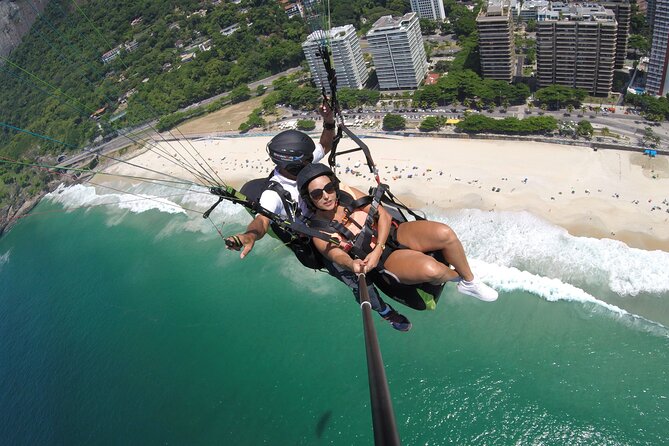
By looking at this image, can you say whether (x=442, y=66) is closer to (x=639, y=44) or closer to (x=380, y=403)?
(x=639, y=44)

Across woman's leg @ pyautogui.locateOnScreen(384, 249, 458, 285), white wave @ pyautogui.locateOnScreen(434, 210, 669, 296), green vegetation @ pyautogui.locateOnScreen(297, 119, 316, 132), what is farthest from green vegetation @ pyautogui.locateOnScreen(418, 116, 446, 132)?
woman's leg @ pyautogui.locateOnScreen(384, 249, 458, 285)

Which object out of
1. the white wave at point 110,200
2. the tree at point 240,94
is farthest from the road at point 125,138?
the white wave at point 110,200

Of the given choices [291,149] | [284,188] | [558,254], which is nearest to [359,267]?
[284,188]

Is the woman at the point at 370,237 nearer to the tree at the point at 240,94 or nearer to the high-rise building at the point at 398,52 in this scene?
the high-rise building at the point at 398,52

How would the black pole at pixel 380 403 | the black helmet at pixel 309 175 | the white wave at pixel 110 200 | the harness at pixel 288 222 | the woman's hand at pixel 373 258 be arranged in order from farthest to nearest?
the white wave at pixel 110 200
the harness at pixel 288 222
the black helmet at pixel 309 175
the woman's hand at pixel 373 258
the black pole at pixel 380 403

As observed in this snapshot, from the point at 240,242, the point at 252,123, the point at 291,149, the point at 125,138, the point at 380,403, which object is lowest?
the point at 252,123

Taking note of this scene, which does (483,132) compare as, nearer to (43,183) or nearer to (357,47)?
(357,47)
